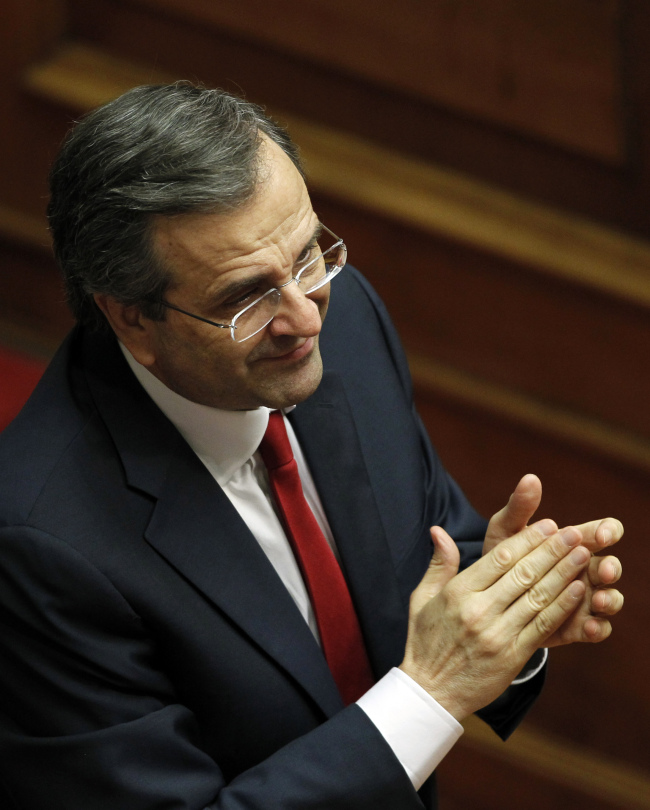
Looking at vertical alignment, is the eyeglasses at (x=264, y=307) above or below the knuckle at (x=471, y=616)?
above

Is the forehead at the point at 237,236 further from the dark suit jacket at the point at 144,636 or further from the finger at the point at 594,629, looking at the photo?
the finger at the point at 594,629

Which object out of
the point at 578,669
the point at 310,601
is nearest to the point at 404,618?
the point at 310,601

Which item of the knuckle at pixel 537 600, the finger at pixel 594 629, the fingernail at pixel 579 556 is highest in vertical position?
the fingernail at pixel 579 556

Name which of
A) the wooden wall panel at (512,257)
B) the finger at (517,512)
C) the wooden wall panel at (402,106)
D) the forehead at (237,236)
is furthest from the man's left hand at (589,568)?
the wooden wall panel at (402,106)

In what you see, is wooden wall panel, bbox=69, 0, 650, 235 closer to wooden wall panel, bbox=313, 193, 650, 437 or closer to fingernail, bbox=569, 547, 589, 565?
wooden wall panel, bbox=313, 193, 650, 437

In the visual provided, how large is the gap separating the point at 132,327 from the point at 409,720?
2.08ft

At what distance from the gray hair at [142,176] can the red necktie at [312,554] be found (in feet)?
0.89

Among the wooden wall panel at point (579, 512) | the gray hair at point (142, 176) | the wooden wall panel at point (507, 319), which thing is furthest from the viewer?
the wooden wall panel at point (579, 512)

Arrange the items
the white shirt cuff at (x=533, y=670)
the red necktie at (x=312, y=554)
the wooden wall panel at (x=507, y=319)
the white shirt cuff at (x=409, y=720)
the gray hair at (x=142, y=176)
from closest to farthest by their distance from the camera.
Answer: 1. the gray hair at (x=142, y=176)
2. the white shirt cuff at (x=409, y=720)
3. the red necktie at (x=312, y=554)
4. the white shirt cuff at (x=533, y=670)
5. the wooden wall panel at (x=507, y=319)

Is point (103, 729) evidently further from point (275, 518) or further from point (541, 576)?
point (541, 576)

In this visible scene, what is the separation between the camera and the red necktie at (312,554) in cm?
146

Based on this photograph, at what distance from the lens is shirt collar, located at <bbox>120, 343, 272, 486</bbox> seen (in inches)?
55.2

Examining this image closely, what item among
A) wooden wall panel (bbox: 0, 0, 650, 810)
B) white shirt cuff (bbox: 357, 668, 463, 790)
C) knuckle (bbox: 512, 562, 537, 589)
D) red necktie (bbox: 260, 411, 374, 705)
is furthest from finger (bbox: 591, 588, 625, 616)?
wooden wall panel (bbox: 0, 0, 650, 810)

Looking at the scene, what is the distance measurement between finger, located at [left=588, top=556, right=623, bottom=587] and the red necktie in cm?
36
